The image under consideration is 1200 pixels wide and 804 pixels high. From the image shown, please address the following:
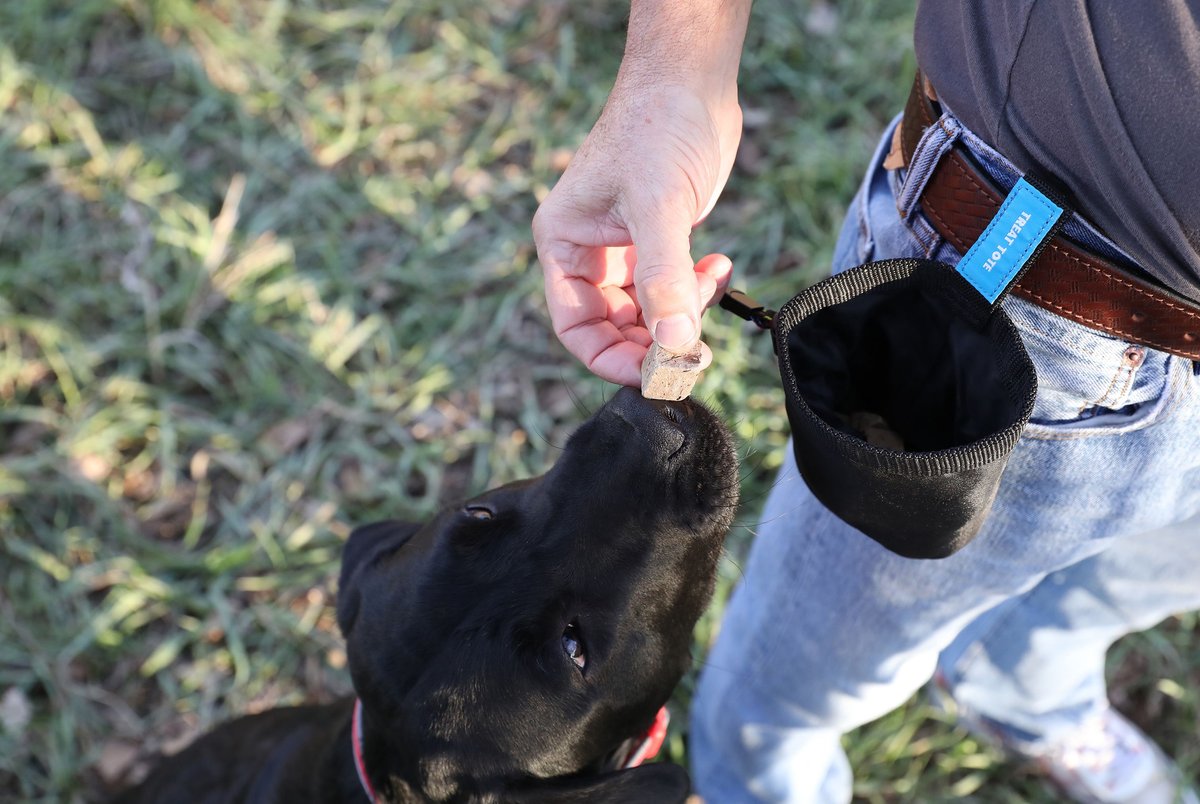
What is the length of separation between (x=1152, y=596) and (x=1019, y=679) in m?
0.63

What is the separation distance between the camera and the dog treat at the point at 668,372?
1584mm

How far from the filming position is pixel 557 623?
1.90 metres

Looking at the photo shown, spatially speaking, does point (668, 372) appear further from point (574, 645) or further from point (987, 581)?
point (987, 581)

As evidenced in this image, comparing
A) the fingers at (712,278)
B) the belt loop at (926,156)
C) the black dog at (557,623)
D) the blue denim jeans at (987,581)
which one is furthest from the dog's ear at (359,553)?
the belt loop at (926,156)

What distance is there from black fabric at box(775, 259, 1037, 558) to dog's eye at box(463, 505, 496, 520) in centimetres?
74

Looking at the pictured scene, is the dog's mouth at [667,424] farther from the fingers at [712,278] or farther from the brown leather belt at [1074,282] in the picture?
the brown leather belt at [1074,282]

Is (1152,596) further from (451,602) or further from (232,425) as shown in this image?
(232,425)

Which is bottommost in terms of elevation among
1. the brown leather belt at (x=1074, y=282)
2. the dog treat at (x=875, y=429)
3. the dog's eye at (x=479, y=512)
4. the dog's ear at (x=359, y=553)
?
the dog's ear at (x=359, y=553)

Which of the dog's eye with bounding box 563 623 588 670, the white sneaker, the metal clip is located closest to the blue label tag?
the metal clip

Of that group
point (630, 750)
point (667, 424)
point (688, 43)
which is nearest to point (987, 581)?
point (667, 424)

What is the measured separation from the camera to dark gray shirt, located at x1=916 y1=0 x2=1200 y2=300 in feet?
3.87

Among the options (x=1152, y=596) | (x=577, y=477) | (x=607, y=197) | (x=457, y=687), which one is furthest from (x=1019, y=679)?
(x=607, y=197)

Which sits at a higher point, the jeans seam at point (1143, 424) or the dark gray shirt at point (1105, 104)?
the dark gray shirt at point (1105, 104)

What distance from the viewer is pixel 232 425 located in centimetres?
376
